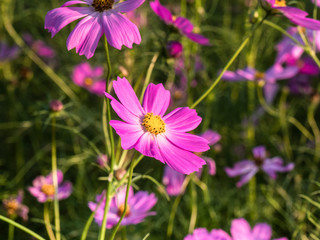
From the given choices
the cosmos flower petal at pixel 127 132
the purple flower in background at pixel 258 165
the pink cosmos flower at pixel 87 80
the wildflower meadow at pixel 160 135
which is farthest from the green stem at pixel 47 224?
the pink cosmos flower at pixel 87 80

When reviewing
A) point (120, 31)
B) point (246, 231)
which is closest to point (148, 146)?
point (120, 31)

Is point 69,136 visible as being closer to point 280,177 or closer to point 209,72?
point 209,72

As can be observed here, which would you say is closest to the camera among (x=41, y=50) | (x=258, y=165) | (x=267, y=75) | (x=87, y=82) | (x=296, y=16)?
(x=296, y=16)

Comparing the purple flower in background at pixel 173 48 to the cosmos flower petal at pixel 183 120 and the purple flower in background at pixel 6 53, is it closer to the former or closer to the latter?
the cosmos flower petal at pixel 183 120

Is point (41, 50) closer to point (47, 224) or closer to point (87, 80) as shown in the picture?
point (87, 80)

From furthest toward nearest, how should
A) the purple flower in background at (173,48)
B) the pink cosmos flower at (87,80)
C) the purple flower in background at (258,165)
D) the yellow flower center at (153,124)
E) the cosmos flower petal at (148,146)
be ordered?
the pink cosmos flower at (87,80) → the purple flower in background at (258,165) → the purple flower in background at (173,48) → the yellow flower center at (153,124) → the cosmos flower petal at (148,146)

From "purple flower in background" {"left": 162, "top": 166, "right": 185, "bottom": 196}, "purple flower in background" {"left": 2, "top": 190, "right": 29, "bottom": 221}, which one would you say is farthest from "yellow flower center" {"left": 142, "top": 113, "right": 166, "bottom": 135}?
"purple flower in background" {"left": 2, "top": 190, "right": 29, "bottom": 221}

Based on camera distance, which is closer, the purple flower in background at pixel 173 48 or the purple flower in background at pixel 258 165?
the purple flower in background at pixel 173 48
